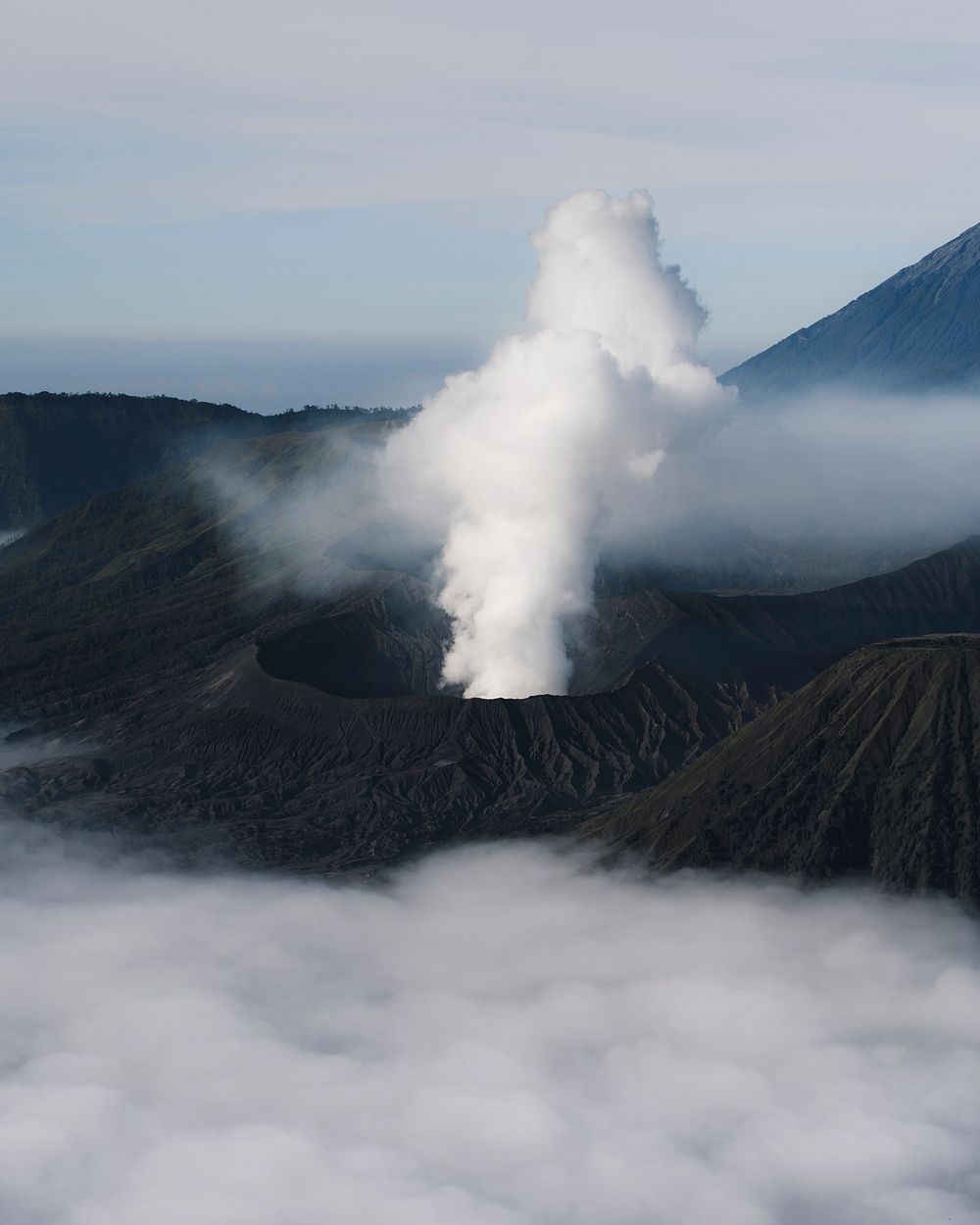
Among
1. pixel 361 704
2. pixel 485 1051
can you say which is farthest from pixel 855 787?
pixel 361 704

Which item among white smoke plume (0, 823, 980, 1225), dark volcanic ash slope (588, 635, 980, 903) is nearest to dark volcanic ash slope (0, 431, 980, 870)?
white smoke plume (0, 823, 980, 1225)

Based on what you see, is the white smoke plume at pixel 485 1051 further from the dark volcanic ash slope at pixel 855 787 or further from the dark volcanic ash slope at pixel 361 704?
the dark volcanic ash slope at pixel 361 704

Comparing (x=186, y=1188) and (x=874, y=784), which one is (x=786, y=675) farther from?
(x=186, y=1188)

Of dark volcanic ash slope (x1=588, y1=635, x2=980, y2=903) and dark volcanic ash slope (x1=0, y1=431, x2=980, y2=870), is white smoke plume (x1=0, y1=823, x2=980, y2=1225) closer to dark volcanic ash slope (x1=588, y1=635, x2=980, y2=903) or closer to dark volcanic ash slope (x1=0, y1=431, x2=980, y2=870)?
dark volcanic ash slope (x1=588, y1=635, x2=980, y2=903)

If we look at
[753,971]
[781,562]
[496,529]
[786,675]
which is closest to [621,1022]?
[753,971]

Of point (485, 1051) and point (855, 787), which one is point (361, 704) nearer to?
point (855, 787)

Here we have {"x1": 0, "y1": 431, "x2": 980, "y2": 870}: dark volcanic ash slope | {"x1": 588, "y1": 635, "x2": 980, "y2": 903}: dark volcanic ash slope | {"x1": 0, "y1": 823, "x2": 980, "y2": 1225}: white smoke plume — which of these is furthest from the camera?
{"x1": 0, "y1": 431, "x2": 980, "y2": 870}: dark volcanic ash slope
